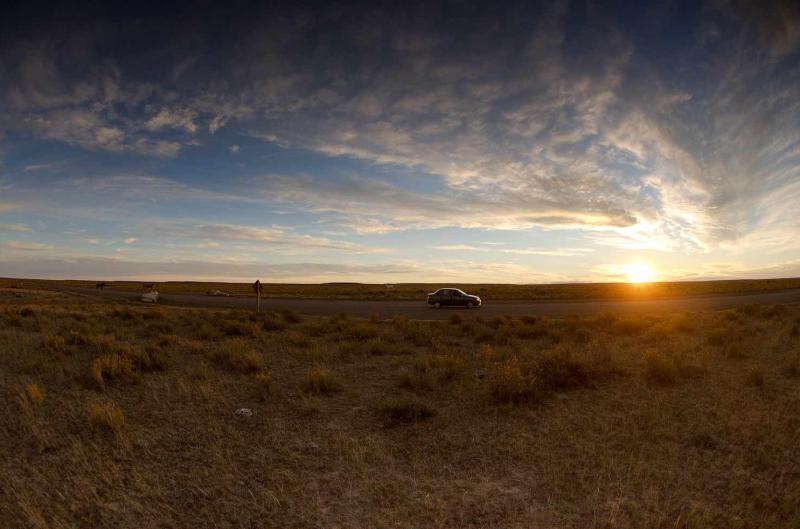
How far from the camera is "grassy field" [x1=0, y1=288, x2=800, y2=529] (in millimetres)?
4250

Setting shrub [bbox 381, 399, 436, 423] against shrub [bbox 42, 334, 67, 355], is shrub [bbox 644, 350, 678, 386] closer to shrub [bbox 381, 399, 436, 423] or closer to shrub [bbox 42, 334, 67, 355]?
shrub [bbox 381, 399, 436, 423]

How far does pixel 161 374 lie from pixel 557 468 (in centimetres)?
848

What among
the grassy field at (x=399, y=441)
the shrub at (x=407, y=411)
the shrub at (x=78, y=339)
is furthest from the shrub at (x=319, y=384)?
the shrub at (x=78, y=339)

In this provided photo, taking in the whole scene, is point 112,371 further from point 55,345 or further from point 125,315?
point 125,315

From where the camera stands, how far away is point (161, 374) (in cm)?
959

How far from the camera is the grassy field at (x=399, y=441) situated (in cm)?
425

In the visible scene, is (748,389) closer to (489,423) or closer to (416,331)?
(489,423)

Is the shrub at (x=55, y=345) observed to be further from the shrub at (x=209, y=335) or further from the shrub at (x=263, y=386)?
the shrub at (x=263, y=386)

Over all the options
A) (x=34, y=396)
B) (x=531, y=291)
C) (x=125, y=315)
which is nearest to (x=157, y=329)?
(x=125, y=315)

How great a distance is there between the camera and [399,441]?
239 inches

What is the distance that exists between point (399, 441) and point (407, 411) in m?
0.95

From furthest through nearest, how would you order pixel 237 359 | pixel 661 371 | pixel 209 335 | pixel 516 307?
pixel 516 307 → pixel 209 335 → pixel 237 359 → pixel 661 371

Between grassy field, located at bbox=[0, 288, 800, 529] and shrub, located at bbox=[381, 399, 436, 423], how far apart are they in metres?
0.03

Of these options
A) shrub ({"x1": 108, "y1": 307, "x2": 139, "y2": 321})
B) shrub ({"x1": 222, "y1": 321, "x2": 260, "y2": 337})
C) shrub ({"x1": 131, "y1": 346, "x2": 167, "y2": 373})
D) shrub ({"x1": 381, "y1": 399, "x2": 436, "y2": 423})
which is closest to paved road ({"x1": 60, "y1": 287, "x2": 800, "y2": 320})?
shrub ({"x1": 108, "y1": 307, "x2": 139, "y2": 321})
